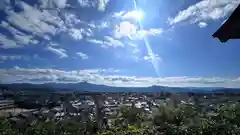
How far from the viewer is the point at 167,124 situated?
7.52 metres

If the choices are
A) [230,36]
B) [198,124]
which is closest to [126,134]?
[198,124]

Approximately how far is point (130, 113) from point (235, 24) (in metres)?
7.19

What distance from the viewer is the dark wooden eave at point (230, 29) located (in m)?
4.02

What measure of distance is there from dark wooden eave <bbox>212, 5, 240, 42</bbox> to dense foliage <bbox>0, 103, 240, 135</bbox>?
2.90m

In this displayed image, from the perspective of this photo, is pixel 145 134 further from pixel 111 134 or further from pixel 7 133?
pixel 7 133

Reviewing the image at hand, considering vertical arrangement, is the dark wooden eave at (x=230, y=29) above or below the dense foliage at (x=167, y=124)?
above

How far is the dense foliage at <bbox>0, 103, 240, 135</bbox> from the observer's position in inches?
263

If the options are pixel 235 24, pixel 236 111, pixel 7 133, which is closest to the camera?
pixel 235 24

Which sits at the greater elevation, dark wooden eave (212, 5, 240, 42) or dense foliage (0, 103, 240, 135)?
dark wooden eave (212, 5, 240, 42)

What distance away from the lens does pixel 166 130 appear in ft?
22.5

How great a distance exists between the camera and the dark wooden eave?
4016mm

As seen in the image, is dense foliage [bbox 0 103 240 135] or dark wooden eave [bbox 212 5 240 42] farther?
dense foliage [bbox 0 103 240 135]

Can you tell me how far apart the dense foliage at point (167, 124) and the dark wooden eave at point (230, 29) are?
2902 mm

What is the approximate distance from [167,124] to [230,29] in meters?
3.94
